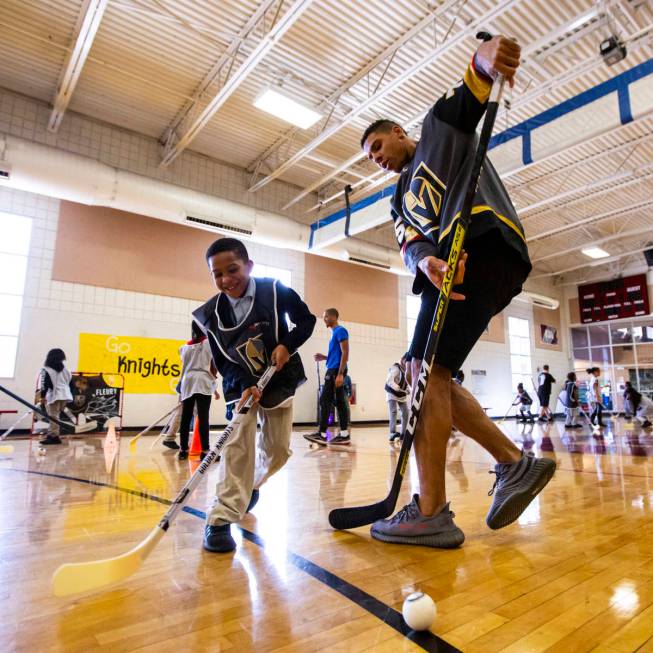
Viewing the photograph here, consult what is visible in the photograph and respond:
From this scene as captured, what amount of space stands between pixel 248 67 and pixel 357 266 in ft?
23.4

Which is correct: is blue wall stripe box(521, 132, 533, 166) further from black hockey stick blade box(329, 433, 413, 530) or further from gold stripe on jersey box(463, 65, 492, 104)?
black hockey stick blade box(329, 433, 413, 530)

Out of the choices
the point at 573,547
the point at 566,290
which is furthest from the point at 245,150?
the point at 566,290

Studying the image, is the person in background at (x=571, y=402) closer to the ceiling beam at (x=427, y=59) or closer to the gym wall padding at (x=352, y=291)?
the gym wall padding at (x=352, y=291)

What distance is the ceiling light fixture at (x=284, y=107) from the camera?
7000mm

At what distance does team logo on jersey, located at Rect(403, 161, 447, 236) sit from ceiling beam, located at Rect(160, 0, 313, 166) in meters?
4.93

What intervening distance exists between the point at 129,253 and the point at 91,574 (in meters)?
9.15

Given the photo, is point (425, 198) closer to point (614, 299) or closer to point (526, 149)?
point (526, 149)

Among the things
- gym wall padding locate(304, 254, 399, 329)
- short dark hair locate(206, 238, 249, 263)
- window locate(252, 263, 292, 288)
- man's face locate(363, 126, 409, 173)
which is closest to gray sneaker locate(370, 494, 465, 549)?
short dark hair locate(206, 238, 249, 263)

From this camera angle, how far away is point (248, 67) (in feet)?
21.5

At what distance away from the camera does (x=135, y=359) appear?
9273 mm

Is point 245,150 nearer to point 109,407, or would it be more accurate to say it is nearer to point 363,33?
point 363,33

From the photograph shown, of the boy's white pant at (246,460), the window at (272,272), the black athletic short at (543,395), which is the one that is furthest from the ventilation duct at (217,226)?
the black athletic short at (543,395)

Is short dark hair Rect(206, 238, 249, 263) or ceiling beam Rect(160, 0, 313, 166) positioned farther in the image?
ceiling beam Rect(160, 0, 313, 166)

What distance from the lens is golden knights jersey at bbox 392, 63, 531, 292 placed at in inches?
63.6
